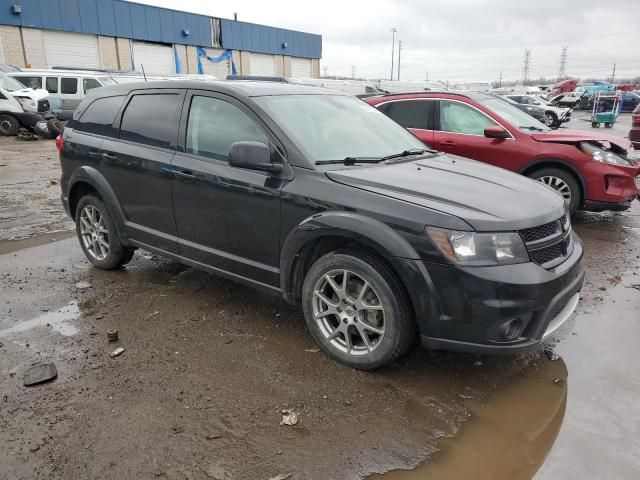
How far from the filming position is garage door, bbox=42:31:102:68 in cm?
2903

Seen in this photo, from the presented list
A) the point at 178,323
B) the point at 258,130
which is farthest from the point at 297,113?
the point at 178,323

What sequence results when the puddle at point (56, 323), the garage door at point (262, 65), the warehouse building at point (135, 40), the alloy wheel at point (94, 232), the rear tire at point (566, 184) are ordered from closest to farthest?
the puddle at point (56, 323) < the alloy wheel at point (94, 232) < the rear tire at point (566, 184) < the warehouse building at point (135, 40) < the garage door at point (262, 65)

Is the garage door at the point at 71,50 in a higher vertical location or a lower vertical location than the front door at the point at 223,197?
higher

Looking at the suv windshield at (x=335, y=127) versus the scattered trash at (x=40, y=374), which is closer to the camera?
the scattered trash at (x=40, y=374)

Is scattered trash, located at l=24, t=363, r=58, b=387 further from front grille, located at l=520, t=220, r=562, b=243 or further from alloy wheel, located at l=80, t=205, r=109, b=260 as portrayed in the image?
front grille, located at l=520, t=220, r=562, b=243

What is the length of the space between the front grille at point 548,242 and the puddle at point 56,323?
325 centimetres

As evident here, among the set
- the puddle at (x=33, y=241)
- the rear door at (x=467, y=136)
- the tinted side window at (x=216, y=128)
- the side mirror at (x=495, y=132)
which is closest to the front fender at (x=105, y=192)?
the tinted side window at (x=216, y=128)

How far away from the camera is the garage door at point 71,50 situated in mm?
29031

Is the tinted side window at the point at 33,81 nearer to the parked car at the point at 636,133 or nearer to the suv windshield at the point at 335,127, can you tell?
the suv windshield at the point at 335,127

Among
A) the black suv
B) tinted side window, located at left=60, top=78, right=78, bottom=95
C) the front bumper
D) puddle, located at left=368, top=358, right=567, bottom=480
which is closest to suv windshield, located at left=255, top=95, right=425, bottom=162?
the black suv

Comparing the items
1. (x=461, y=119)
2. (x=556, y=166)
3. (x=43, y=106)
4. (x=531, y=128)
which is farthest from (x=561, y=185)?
(x=43, y=106)

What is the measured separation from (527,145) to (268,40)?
131ft

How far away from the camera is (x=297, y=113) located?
3.68 m

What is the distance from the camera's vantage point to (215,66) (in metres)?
38.7
